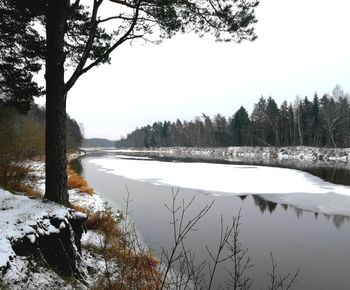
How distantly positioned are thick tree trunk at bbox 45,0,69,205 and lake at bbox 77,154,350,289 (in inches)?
146

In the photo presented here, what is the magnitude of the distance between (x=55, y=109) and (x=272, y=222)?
29.8 ft

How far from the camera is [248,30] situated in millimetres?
8172

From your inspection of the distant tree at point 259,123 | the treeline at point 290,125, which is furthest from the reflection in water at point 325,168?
the distant tree at point 259,123

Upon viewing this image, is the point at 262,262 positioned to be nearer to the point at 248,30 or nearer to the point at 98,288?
the point at 98,288

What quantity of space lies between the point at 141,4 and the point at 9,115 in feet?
23.0

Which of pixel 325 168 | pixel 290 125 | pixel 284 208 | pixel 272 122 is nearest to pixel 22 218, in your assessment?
pixel 284 208

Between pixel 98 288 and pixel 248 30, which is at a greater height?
pixel 248 30

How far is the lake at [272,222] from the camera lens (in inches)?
339

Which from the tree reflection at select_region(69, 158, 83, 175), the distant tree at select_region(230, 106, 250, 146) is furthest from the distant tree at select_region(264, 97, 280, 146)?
the tree reflection at select_region(69, 158, 83, 175)

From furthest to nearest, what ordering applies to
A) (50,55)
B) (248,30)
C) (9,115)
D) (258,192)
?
(258,192) → (9,115) → (248,30) → (50,55)

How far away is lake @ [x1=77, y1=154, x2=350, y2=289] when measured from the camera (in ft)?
28.2

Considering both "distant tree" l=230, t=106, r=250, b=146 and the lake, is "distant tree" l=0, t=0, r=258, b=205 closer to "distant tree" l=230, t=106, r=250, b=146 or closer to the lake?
the lake

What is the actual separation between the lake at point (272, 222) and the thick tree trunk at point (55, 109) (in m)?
3.72

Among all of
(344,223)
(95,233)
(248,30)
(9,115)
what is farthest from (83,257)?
(344,223)
